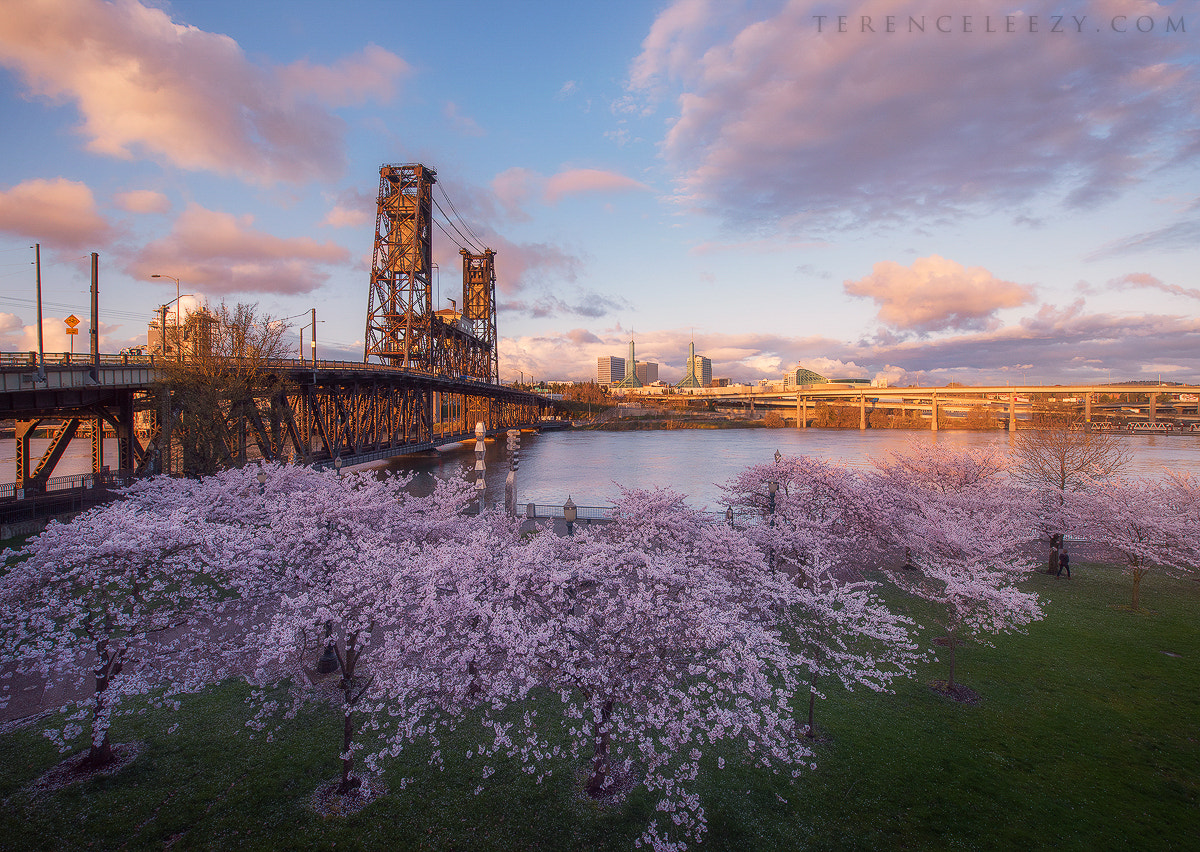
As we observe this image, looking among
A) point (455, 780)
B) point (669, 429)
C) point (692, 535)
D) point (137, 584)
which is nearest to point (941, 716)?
point (692, 535)

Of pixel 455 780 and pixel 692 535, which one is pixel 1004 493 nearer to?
pixel 692 535

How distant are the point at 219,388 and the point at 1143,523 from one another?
3740cm

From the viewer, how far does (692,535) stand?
12703mm

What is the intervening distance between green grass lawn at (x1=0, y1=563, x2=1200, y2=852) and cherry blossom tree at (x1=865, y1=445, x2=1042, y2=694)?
2.10 metres

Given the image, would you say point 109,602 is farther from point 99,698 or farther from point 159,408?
point 159,408

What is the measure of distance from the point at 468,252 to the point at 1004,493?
108 meters

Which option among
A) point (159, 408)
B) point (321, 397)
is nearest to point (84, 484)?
point (159, 408)

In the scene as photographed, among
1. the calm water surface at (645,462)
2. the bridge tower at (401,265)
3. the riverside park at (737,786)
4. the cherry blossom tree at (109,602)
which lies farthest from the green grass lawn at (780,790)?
the bridge tower at (401,265)

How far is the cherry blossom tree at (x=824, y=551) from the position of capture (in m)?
10.4

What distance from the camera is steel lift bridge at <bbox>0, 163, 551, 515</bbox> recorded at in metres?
23.7

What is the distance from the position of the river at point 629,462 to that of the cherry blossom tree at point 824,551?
9.55 metres

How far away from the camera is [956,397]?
347 feet

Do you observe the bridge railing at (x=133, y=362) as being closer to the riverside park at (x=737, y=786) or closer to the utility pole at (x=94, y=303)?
the utility pole at (x=94, y=303)

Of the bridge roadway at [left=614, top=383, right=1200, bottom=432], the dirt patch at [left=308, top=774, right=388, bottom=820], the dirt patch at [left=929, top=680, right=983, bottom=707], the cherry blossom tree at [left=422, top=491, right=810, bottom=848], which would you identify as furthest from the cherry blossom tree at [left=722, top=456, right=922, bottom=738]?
the bridge roadway at [left=614, top=383, right=1200, bottom=432]
